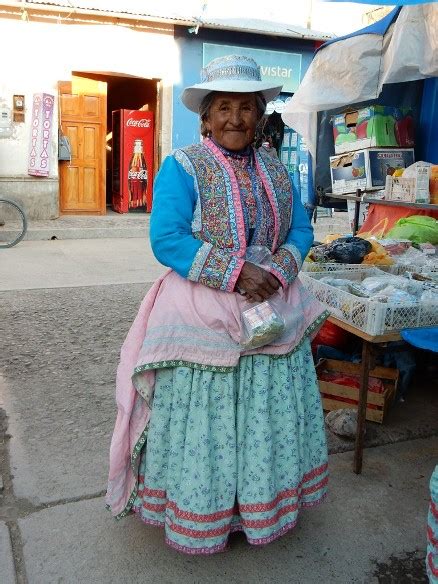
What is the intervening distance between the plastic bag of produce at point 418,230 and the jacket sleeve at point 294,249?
2014 millimetres

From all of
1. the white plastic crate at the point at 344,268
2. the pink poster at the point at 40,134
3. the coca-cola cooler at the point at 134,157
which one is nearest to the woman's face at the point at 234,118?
the white plastic crate at the point at 344,268

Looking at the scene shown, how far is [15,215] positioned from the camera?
9539mm

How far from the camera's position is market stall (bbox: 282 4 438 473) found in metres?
2.60

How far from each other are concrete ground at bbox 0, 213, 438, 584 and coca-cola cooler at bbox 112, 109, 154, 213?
7.62 metres

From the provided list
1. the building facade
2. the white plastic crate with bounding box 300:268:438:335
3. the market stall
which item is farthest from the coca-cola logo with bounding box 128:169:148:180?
the white plastic crate with bounding box 300:268:438:335

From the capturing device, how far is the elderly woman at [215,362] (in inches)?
73.8

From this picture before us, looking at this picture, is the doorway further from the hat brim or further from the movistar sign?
the hat brim

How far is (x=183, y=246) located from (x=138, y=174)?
10054 mm

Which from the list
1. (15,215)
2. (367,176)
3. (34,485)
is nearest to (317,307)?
(34,485)

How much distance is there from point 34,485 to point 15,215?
7.82 meters

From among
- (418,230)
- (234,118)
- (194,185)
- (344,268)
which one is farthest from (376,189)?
(194,185)

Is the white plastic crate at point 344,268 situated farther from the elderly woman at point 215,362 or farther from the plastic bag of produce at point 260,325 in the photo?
the plastic bag of produce at point 260,325

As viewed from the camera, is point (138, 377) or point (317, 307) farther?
point (317, 307)

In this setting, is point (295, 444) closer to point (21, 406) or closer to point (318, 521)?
point (318, 521)
